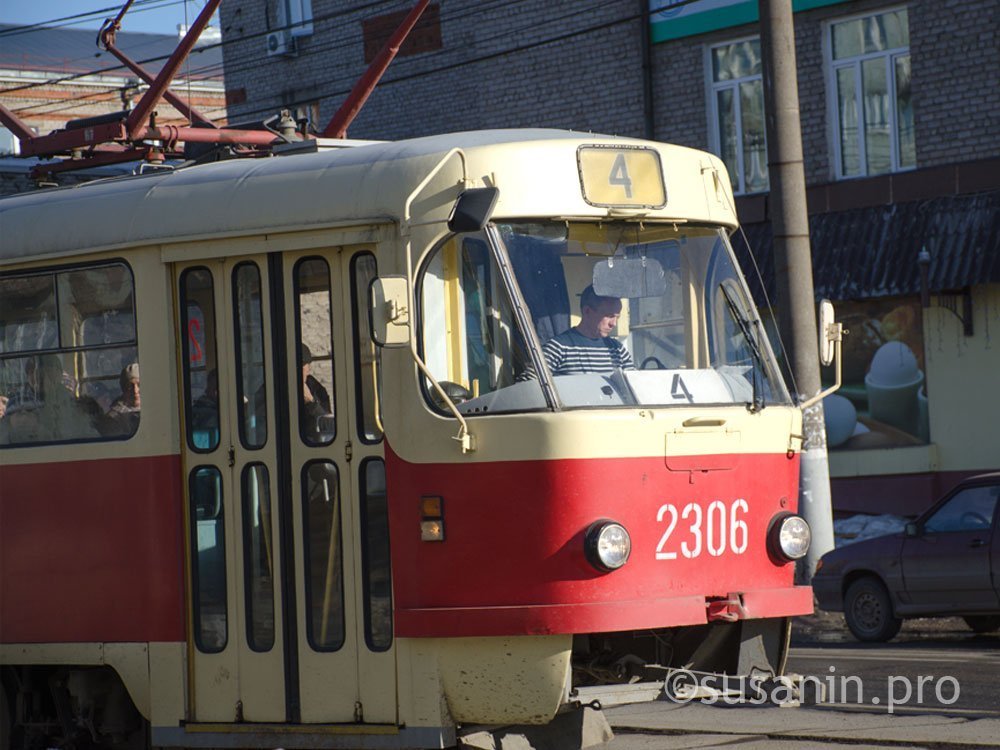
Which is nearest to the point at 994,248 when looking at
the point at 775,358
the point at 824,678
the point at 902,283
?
the point at 902,283

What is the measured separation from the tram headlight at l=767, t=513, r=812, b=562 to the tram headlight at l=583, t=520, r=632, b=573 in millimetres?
915

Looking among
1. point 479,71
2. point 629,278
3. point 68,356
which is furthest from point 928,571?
point 479,71

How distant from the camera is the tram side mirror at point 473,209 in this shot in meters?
7.09

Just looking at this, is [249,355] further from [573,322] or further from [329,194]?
[573,322]

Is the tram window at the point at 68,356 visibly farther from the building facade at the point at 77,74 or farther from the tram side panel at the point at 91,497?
the building facade at the point at 77,74

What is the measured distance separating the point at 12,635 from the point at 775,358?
12.9ft

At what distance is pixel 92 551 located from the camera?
8.10m

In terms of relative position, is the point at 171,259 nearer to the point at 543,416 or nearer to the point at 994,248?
the point at 543,416

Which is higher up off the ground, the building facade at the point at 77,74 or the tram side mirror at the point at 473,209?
the building facade at the point at 77,74

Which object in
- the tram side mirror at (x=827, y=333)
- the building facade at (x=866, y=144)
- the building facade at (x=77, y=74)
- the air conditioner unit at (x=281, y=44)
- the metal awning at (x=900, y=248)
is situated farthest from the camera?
the building facade at (x=77, y=74)

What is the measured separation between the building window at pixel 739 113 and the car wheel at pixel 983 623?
8863 mm

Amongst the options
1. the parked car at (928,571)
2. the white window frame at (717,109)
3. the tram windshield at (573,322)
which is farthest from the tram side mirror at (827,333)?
the white window frame at (717,109)

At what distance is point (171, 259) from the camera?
791cm

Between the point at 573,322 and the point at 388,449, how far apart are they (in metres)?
0.96
